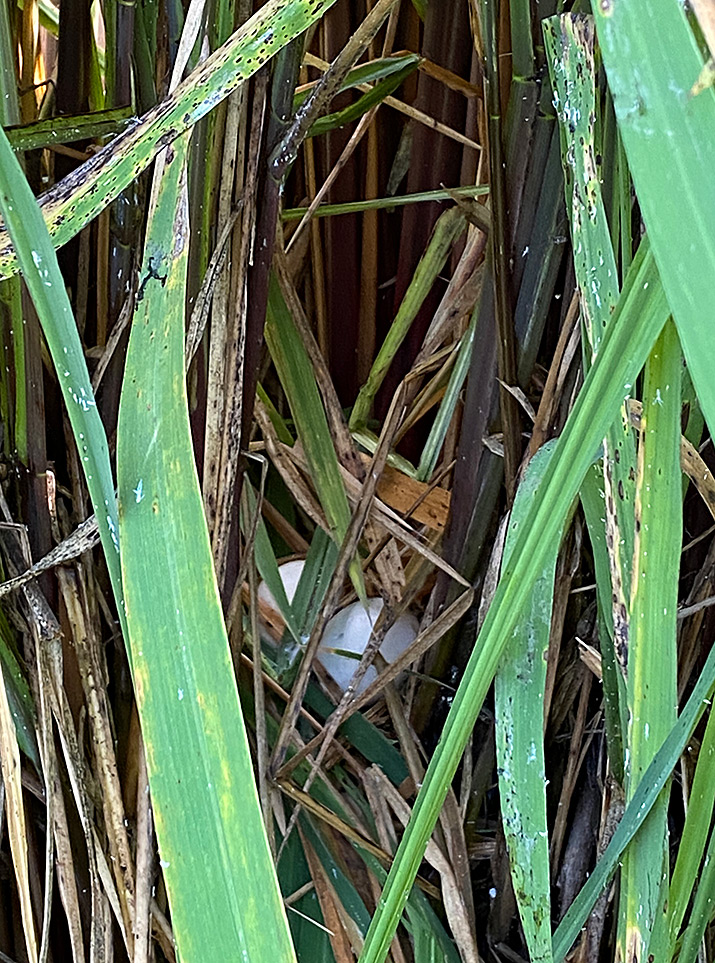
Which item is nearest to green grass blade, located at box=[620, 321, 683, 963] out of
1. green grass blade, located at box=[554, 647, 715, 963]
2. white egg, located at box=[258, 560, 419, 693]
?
green grass blade, located at box=[554, 647, 715, 963]

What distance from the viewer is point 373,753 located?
424 millimetres

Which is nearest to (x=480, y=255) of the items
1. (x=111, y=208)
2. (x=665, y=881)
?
(x=111, y=208)

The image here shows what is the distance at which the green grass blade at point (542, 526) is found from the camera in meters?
0.20

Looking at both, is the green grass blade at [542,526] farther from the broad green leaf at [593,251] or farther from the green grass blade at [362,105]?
the green grass blade at [362,105]

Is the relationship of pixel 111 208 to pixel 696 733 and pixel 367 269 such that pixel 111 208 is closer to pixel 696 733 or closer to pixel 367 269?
pixel 367 269

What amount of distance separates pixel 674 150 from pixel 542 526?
0.29 feet

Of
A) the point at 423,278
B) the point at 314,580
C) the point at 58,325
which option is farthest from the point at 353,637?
the point at 58,325

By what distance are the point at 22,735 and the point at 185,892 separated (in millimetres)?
225

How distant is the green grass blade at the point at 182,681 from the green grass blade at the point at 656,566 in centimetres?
11

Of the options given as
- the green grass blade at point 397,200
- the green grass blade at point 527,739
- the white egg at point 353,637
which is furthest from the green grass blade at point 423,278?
the green grass blade at point 527,739

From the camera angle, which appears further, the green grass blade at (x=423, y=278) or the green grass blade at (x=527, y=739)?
the green grass blade at (x=423, y=278)

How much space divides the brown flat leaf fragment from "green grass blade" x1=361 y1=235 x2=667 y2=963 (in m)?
0.25

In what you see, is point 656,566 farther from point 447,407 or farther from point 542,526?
point 447,407

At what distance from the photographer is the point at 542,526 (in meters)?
0.20
